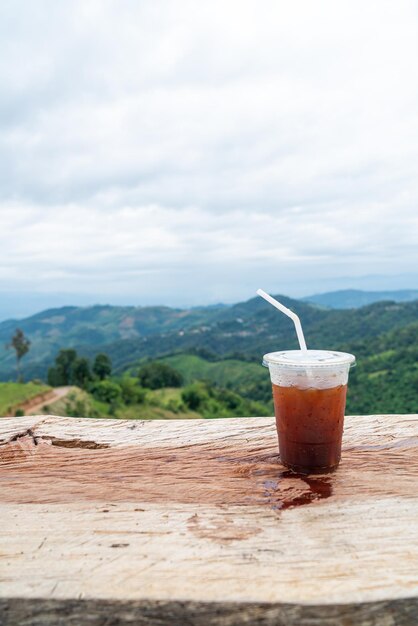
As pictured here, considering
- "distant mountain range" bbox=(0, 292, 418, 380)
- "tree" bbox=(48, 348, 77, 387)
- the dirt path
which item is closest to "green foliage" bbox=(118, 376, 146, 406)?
the dirt path

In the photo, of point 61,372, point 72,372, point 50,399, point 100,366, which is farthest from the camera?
point 100,366

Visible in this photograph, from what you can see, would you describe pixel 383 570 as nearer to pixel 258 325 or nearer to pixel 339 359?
pixel 339 359

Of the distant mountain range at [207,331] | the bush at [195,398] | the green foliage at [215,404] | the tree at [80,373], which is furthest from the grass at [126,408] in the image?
the distant mountain range at [207,331]

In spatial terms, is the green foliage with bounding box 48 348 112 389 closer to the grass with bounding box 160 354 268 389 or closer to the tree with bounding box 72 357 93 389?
the tree with bounding box 72 357 93 389

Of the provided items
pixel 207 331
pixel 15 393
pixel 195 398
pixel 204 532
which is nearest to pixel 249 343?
pixel 207 331

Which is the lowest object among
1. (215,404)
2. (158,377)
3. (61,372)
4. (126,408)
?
(215,404)

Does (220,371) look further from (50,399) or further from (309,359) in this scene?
(309,359)
